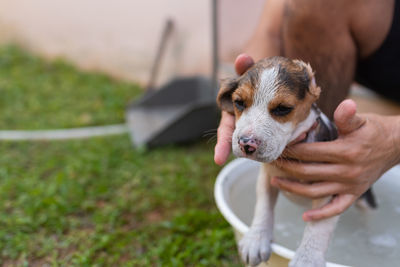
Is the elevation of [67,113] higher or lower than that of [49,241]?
lower

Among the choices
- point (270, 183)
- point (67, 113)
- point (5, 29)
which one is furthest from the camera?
point (5, 29)

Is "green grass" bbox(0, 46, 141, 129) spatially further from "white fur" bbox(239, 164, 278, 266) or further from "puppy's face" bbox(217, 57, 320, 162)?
"puppy's face" bbox(217, 57, 320, 162)

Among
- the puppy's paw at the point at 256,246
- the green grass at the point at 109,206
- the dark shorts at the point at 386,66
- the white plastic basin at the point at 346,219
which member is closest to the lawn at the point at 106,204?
the green grass at the point at 109,206

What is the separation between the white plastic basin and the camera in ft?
6.61

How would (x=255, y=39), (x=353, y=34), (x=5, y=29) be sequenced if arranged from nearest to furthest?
(x=353, y=34) < (x=255, y=39) < (x=5, y=29)

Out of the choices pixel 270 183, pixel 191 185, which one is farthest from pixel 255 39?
pixel 191 185

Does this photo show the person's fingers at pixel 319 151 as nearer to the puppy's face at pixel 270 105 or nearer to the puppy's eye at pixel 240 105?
the puppy's face at pixel 270 105

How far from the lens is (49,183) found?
330 cm

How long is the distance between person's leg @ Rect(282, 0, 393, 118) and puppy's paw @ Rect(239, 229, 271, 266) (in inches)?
32.7

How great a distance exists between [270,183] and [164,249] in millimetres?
1017

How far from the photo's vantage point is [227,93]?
1.69 metres

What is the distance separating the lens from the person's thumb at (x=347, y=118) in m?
1.49

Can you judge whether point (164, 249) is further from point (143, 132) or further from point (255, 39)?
point (143, 132)

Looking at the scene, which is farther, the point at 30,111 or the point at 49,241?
the point at 30,111
